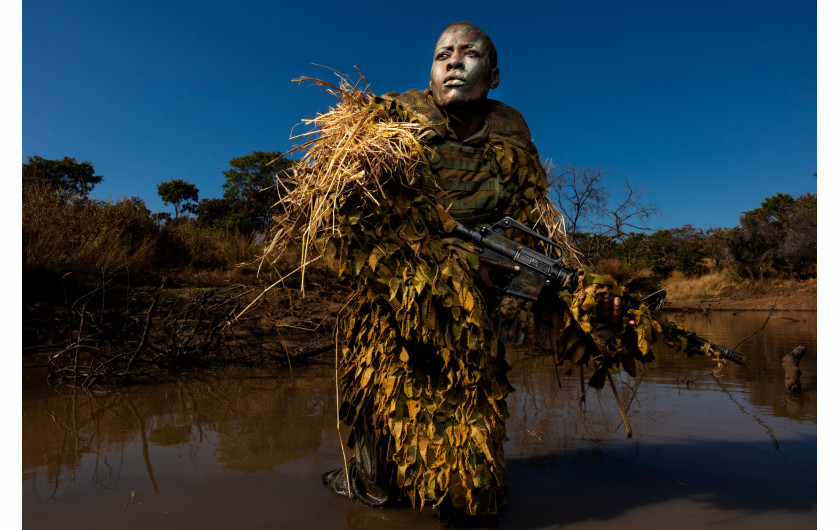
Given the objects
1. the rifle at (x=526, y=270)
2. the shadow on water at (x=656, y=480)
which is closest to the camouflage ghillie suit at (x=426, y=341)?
the rifle at (x=526, y=270)

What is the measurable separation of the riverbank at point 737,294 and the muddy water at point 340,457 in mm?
10883

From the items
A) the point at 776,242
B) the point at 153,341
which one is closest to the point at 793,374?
the point at 153,341

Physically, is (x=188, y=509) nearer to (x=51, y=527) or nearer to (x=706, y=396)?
(x=51, y=527)

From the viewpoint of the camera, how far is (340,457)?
3541 millimetres

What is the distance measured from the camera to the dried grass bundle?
8.27ft

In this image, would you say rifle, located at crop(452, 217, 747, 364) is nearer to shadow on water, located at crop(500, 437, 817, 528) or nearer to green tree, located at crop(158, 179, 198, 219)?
shadow on water, located at crop(500, 437, 817, 528)

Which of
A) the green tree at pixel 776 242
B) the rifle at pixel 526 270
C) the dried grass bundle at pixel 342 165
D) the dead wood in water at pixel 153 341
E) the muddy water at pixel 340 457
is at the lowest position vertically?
the muddy water at pixel 340 457

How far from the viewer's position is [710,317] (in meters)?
13.6

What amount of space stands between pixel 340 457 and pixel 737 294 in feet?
64.4

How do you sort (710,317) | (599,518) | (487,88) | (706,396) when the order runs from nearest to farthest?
(599,518), (487,88), (706,396), (710,317)

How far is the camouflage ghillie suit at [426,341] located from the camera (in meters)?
2.47

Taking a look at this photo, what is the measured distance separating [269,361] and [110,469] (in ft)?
11.4

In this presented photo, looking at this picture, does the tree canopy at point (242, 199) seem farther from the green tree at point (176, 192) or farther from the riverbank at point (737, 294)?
the riverbank at point (737, 294)
